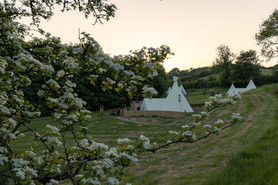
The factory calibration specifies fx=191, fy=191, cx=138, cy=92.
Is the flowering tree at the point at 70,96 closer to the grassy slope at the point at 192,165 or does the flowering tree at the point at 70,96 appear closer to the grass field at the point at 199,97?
the grassy slope at the point at 192,165

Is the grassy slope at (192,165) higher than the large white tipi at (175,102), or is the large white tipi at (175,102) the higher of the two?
the large white tipi at (175,102)

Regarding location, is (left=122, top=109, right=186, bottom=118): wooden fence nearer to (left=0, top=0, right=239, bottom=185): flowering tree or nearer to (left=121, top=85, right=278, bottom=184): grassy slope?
(left=121, top=85, right=278, bottom=184): grassy slope

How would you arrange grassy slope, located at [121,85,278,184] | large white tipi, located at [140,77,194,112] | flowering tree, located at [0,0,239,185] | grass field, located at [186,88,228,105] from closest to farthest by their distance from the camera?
flowering tree, located at [0,0,239,185] → grassy slope, located at [121,85,278,184] → large white tipi, located at [140,77,194,112] → grass field, located at [186,88,228,105]

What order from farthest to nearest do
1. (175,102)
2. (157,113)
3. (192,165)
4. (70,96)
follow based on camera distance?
(157,113), (175,102), (192,165), (70,96)

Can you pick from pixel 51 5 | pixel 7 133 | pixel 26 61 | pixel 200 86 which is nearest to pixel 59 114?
pixel 7 133

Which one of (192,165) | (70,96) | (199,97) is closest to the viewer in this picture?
(70,96)

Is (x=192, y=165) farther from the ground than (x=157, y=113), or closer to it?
closer to it

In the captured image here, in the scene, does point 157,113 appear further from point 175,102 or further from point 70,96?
point 70,96

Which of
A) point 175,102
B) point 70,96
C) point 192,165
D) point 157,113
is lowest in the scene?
point 192,165

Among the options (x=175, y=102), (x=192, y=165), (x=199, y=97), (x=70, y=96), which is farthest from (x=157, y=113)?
(x=199, y=97)

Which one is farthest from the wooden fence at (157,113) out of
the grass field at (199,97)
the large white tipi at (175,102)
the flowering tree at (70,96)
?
the flowering tree at (70,96)

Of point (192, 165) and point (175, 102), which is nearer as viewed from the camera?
point (192, 165)

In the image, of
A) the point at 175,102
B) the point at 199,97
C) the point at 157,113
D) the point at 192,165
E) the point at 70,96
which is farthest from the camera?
the point at 199,97

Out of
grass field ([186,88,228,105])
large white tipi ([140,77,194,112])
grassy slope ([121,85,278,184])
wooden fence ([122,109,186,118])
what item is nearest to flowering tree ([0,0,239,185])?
grassy slope ([121,85,278,184])
